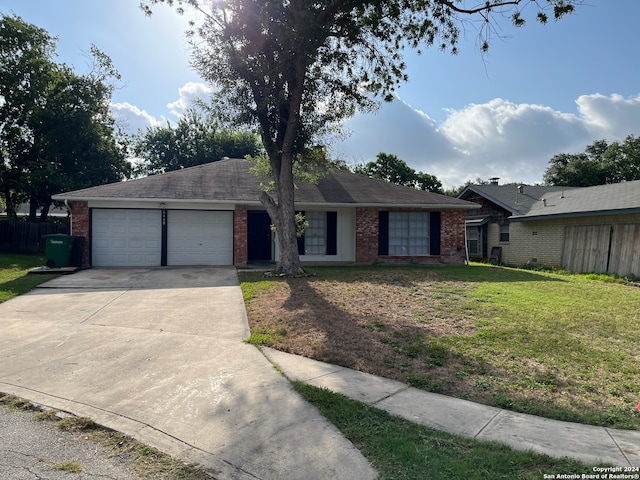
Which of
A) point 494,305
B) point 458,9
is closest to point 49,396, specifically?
point 494,305

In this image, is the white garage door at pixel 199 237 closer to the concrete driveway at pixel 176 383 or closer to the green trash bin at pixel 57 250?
the green trash bin at pixel 57 250

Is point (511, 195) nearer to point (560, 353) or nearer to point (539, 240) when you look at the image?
point (539, 240)

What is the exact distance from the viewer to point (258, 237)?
16.6 metres

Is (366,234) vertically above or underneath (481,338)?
above

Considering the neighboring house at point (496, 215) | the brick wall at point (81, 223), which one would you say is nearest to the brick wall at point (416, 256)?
the neighboring house at point (496, 215)

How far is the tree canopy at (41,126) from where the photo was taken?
2252 centimetres

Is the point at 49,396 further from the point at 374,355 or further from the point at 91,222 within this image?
the point at 91,222

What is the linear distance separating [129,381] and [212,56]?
10207 millimetres

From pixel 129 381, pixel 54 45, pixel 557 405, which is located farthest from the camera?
pixel 54 45

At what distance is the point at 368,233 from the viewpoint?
17016 mm

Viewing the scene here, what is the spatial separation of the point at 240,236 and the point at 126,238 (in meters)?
4.17

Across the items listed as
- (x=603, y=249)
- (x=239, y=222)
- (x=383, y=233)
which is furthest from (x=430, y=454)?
(x=603, y=249)

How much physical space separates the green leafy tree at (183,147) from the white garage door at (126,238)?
19.1 m

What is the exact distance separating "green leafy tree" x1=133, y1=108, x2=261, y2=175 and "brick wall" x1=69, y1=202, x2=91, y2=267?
1952 centimetres
